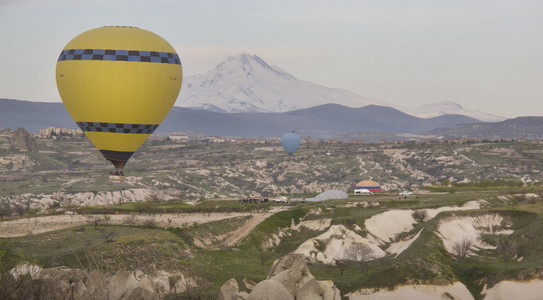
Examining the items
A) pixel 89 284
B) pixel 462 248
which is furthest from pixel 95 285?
pixel 462 248

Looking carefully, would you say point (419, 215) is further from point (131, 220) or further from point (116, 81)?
point (116, 81)

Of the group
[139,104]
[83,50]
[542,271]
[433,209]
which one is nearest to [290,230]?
[433,209]

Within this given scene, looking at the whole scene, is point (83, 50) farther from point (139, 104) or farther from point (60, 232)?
point (60, 232)

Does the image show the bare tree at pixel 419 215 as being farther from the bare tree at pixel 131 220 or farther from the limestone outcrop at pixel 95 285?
the limestone outcrop at pixel 95 285

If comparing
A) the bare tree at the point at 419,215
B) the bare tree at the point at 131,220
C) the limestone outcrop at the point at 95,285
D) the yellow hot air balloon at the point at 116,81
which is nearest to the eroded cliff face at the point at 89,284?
the limestone outcrop at the point at 95,285

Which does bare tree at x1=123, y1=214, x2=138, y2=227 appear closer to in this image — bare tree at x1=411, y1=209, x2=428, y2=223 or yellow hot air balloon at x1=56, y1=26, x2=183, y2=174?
yellow hot air balloon at x1=56, y1=26, x2=183, y2=174
